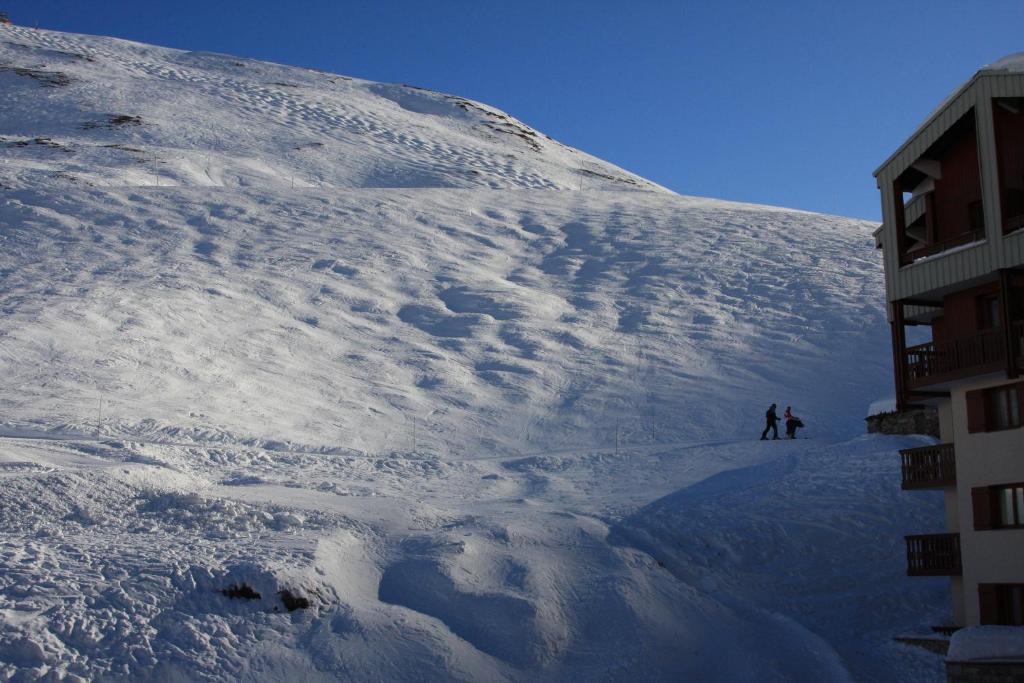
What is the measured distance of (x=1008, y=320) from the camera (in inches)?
666

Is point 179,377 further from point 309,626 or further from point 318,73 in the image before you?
point 318,73

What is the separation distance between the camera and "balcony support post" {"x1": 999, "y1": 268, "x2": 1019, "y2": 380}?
16906 millimetres

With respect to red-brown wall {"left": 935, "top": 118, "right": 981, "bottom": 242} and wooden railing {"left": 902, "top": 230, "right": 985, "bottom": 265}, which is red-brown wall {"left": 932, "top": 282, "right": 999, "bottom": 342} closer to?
wooden railing {"left": 902, "top": 230, "right": 985, "bottom": 265}

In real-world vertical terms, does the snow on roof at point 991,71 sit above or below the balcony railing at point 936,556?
above

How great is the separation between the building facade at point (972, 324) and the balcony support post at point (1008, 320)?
0.02 metres

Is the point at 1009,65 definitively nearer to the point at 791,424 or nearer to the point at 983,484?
the point at 983,484

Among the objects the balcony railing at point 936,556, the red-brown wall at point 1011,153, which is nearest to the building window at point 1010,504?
the balcony railing at point 936,556

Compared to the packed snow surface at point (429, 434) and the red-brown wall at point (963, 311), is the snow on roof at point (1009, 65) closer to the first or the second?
the red-brown wall at point (963, 311)

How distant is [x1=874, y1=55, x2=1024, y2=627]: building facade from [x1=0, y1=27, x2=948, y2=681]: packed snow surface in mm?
2027

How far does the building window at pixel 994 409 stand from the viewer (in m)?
17.6

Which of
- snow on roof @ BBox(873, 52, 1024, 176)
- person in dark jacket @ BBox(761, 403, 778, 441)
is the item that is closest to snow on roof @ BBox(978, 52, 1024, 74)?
snow on roof @ BBox(873, 52, 1024, 176)

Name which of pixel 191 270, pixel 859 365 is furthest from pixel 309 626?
pixel 191 270

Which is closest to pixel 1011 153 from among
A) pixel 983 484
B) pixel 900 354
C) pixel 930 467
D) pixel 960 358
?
pixel 960 358

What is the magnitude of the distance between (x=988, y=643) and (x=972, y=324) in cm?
531
